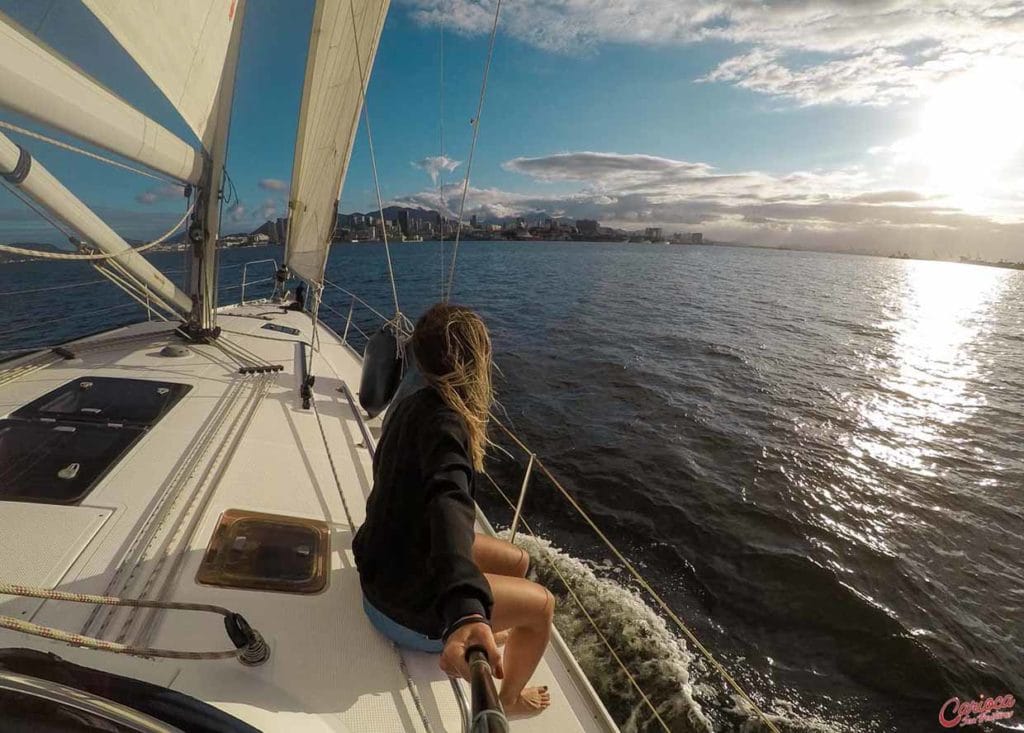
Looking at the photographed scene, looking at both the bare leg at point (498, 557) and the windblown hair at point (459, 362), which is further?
the bare leg at point (498, 557)

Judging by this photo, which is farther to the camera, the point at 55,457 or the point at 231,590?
the point at 55,457

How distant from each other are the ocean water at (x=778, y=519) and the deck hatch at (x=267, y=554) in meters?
2.77

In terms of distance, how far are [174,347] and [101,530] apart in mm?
3705

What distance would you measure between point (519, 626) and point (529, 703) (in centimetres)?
43

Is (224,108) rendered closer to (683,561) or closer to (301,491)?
(301,491)

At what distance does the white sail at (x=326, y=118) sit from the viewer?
5168 millimetres

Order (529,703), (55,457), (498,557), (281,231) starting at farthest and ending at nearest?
1. (281,231)
2. (55,457)
3. (498,557)
4. (529,703)

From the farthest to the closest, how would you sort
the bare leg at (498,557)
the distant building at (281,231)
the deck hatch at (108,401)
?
the distant building at (281,231), the deck hatch at (108,401), the bare leg at (498,557)

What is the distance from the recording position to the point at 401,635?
6.73 ft

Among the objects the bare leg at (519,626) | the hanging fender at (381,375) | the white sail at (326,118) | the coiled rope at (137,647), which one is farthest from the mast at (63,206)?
the bare leg at (519,626)

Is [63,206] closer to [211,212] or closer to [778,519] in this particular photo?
[211,212]

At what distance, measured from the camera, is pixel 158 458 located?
335 cm

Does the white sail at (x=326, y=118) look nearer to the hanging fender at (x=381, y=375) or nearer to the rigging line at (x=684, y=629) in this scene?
the hanging fender at (x=381, y=375)

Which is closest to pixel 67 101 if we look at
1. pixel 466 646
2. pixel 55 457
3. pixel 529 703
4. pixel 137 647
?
pixel 55 457
